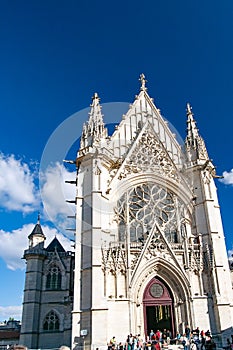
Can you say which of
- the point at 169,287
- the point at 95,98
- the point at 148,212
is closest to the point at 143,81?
the point at 95,98

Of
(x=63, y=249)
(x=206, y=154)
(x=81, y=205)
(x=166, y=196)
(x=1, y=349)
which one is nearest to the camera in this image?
(x=81, y=205)

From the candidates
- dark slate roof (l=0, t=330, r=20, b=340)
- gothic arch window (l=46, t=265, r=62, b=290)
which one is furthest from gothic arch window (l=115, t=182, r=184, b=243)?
dark slate roof (l=0, t=330, r=20, b=340)

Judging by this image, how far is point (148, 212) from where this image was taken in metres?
21.1

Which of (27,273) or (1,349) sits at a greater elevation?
(27,273)

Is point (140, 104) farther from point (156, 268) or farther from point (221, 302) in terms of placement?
point (221, 302)

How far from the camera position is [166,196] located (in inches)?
872

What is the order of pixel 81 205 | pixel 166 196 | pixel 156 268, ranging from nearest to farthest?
pixel 156 268
pixel 81 205
pixel 166 196

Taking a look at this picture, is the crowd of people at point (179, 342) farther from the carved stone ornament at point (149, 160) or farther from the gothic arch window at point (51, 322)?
the carved stone ornament at point (149, 160)

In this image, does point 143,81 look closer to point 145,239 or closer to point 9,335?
point 145,239

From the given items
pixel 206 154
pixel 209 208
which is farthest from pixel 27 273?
pixel 206 154

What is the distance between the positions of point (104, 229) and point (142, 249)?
257 centimetres

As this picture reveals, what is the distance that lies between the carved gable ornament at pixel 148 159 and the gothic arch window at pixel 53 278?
32.4ft

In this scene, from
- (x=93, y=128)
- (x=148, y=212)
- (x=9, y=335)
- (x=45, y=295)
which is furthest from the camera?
(x=9, y=335)

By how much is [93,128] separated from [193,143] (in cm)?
778
